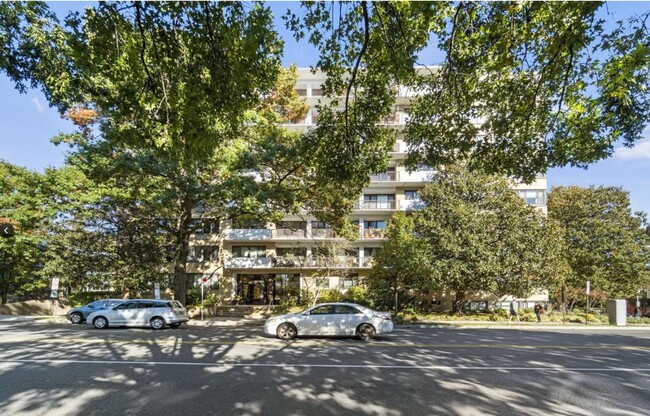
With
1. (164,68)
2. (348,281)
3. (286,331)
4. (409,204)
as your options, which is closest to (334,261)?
(348,281)

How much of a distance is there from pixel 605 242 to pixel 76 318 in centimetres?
4026

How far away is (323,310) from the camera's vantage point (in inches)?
543

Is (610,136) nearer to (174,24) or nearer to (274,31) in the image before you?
(274,31)

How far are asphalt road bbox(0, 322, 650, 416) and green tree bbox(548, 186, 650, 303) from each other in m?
24.1

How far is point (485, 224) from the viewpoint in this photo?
25.7m

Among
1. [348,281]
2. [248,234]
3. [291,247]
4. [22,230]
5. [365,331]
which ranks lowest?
[365,331]

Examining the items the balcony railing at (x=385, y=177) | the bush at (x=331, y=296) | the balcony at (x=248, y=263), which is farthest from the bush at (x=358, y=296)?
the balcony railing at (x=385, y=177)

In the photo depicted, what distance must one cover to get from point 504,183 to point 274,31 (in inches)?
956

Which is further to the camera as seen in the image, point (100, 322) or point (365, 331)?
point (100, 322)

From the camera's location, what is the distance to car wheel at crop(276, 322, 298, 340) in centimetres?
1316

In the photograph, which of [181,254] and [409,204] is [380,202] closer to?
[409,204]

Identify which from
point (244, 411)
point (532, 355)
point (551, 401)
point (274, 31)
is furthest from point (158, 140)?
point (532, 355)

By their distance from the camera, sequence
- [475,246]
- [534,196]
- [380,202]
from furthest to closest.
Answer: [380,202]
[534,196]
[475,246]

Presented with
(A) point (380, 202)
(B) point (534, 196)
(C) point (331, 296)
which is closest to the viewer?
(C) point (331, 296)
